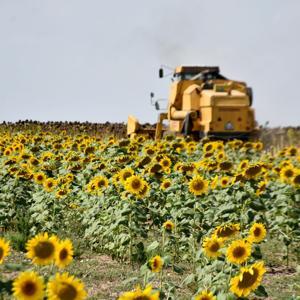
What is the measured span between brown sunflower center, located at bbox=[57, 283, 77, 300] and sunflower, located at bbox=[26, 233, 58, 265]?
1.21 feet

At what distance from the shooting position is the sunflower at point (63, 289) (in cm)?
296

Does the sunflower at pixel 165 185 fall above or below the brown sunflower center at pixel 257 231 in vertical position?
above

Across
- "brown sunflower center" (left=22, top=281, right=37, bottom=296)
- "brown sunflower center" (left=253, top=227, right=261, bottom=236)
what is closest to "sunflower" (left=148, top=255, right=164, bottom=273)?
"brown sunflower center" (left=22, top=281, right=37, bottom=296)

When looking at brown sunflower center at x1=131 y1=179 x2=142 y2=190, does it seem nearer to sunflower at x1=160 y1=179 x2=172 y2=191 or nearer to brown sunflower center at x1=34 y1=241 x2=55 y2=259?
sunflower at x1=160 y1=179 x2=172 y2=191

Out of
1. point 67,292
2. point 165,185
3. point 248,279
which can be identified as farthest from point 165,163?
point 67,292

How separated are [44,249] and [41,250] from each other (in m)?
0.02

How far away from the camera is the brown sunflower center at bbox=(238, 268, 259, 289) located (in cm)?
379

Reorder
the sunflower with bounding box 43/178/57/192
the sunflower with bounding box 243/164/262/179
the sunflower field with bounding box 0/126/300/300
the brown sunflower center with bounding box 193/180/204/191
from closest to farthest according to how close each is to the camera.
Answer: the sunflower field with bounding box 0/126/300/300
the brown sunflower center with bounding box 193/180/204/191
the sunflower with bounding box 243/164/262/179
the sunflower with bounding box 43/178/57/192

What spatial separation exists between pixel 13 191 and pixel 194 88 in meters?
11.2

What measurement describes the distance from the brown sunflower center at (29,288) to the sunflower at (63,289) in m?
0.08

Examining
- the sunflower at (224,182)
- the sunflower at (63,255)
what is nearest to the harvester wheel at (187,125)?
the sunflower at (224,182)

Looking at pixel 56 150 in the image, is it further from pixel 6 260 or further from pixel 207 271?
pixel 207 271

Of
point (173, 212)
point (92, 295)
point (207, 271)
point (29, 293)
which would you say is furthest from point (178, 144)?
point (29, 293)

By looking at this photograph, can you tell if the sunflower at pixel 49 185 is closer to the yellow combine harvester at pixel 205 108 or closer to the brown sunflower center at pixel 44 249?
the brown sunflower center at pixel 44 249
